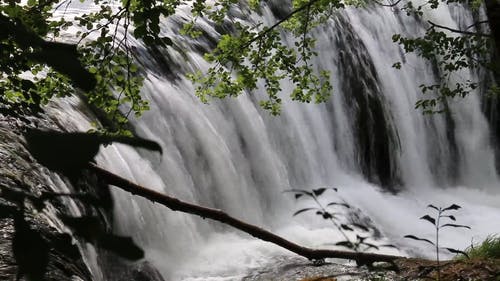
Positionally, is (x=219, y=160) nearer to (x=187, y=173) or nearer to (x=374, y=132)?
(x=187, y=173)

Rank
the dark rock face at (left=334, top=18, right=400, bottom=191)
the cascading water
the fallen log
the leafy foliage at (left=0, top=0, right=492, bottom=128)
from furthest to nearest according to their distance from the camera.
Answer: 1. the dark rock face at (left=334, top=18, right=400, bottom=191)
2. the cascading water
3. the fallen log
4. the leafy foliage at (left=0, top=0, right=492, bottom=128)

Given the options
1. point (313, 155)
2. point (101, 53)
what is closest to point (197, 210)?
point (101, 53)

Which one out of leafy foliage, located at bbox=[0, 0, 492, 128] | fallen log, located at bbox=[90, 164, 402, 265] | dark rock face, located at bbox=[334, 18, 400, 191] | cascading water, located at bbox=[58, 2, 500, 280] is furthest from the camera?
dark rock face, located at bbox=[334, 18, 400, 191]

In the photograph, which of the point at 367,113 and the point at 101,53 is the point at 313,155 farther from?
the point at 101,53

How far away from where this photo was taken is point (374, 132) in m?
11.0

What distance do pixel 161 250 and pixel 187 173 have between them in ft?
4.13

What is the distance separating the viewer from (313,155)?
983 centimetres

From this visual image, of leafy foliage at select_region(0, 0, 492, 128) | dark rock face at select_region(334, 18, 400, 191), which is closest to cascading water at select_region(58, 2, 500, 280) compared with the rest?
dark rock face at select_region(334, 18, 400, 191)

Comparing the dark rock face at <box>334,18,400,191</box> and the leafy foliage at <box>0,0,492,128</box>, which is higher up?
the dark rock face at <box>334,18,400,191</box>

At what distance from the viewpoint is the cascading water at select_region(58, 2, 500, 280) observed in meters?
6.21

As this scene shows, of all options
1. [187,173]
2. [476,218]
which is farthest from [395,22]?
[187,173]

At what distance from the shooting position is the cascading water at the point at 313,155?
6215 mm

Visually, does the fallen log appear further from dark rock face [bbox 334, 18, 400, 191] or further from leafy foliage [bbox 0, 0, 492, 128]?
dark rock face [bbox 334, 18, 400, 191]

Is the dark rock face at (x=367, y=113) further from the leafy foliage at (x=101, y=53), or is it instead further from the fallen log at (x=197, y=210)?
the fallen log at (x=197, y=210)
